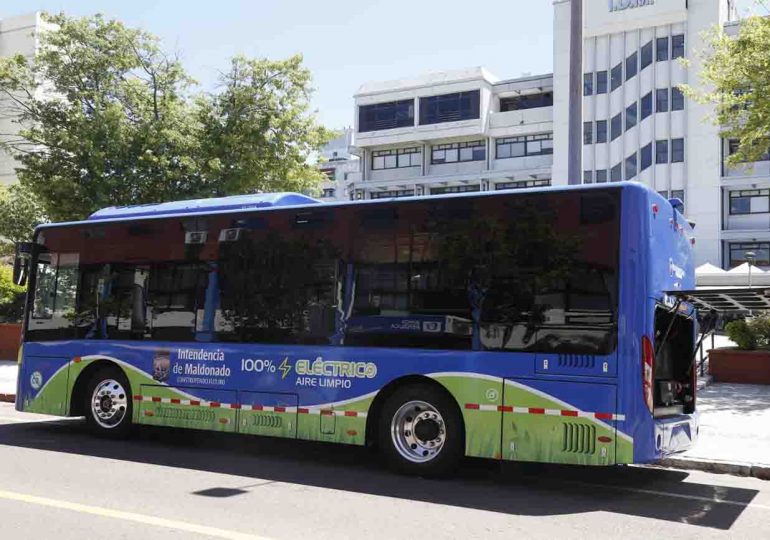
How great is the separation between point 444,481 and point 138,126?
674 inches

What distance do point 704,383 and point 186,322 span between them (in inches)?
476

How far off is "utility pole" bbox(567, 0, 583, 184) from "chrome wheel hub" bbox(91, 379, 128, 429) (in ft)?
22.8

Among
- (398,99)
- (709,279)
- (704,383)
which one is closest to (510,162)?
(398,99)

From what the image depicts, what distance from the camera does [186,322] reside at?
33.2 feet

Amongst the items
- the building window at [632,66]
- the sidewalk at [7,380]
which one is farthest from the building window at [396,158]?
the sidewalk at [7,380]

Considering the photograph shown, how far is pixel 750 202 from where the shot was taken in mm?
47656

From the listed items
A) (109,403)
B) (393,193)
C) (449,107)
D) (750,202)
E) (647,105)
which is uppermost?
(449,107)

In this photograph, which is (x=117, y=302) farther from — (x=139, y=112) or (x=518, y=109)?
(x=518, y=109)

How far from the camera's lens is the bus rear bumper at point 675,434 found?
7.70 meters

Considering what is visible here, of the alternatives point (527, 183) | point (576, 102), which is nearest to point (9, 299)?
point (576, 102)

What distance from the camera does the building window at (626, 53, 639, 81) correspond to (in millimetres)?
50781

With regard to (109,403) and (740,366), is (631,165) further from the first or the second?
(109,403)

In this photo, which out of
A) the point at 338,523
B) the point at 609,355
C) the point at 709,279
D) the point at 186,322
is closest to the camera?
the point at 338,523

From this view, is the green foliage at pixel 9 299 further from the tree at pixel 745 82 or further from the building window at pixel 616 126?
the building window at pixel 616 126
